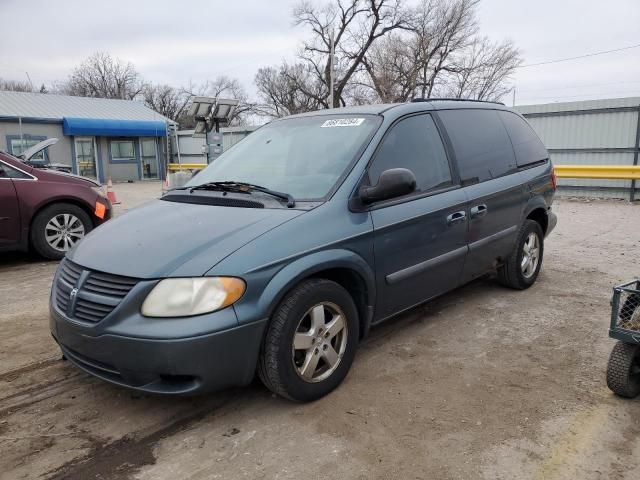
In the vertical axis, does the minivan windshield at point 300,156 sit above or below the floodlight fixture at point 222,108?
below

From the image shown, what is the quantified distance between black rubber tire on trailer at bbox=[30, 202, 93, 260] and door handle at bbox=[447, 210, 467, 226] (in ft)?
17.6

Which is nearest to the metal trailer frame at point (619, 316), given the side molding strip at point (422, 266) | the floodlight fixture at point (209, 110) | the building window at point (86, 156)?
the side molding strip at point (422, 266)

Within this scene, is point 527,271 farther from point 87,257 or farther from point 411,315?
point 87,257

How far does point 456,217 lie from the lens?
3.94 m

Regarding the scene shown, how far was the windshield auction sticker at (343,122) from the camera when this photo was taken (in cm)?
375

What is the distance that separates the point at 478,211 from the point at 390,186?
1.33 m

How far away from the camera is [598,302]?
484cm

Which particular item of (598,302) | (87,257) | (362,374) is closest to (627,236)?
(598,302)

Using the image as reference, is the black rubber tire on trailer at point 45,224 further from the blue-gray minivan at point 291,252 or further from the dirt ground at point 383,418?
the blue-gray minivan at point 291,252

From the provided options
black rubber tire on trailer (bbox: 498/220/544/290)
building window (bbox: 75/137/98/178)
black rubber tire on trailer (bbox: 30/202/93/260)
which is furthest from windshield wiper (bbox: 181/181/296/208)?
building window (bbox: 75/137/98/178)

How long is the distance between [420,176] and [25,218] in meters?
5.28

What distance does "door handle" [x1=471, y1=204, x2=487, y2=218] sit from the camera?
4.13 m

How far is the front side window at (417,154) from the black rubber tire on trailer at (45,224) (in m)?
5.14

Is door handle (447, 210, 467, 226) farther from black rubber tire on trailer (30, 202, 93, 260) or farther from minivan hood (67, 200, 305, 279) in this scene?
black rubber tire on trailer (30, 202, 93, 260)
